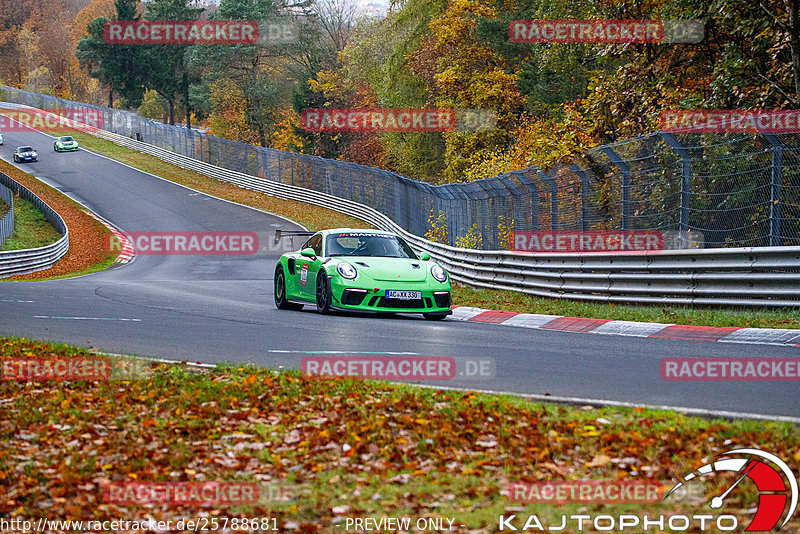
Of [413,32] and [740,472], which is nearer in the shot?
[740,472]

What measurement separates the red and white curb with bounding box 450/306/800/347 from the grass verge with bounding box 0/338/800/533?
4877 millimetres

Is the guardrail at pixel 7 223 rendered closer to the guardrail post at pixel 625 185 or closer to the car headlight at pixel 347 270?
the car headlight at pixel 347 270

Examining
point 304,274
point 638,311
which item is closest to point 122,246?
point 304,274

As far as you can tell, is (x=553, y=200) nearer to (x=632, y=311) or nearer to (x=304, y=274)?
(x=632, y=311)

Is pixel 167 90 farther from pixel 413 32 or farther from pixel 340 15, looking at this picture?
pixel 413 32

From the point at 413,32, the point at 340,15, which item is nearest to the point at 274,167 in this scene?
the point at 413,32

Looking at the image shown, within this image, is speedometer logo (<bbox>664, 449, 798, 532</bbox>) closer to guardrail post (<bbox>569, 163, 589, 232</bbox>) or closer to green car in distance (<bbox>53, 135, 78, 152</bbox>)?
guardrail post (<bbox>569, 163, 589, 232</bbox>)

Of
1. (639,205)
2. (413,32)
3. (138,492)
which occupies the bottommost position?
(138,492)

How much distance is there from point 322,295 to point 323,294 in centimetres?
5

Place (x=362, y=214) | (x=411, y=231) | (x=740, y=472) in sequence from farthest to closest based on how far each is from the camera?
(x=362, y=214) → (x=411, y=231) → (x=740, y=472)

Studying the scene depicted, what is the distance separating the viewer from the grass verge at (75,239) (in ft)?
112

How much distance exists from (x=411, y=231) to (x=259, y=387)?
A: 2333cm

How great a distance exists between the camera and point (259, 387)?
8336 mm

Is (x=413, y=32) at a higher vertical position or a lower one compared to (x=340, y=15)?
lower
